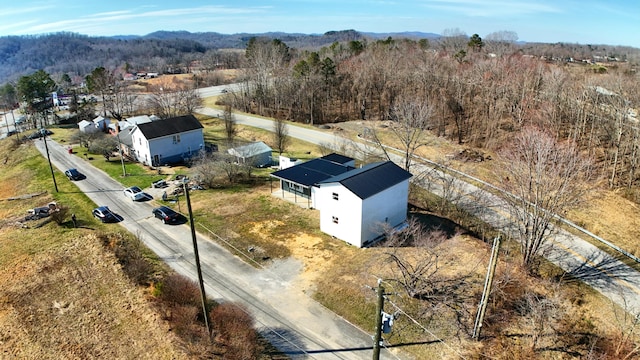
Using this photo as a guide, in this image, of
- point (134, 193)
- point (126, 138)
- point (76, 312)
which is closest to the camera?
point (76, 312)

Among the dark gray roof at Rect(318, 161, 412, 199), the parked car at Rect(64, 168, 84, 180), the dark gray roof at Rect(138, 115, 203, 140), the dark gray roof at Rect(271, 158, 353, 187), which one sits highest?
the dark gray roof at Rect(138, 115, 203, 140)

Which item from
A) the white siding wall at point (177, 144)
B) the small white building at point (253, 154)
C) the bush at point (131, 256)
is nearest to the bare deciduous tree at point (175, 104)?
the white siding wall at point (177, 144)

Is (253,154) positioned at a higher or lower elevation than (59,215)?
higher

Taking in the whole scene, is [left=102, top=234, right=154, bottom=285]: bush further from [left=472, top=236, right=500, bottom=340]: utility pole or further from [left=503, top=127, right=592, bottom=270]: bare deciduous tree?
[left=503, top=127, right=592, bottom=270]: bare deciduous tree

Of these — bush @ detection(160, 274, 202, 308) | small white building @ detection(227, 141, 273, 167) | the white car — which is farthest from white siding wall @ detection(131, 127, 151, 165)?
bush @ detection(160, 274, 202, 308)

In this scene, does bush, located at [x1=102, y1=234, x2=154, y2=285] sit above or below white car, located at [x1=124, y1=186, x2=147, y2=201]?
below

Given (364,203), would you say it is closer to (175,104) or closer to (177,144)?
(177,144)

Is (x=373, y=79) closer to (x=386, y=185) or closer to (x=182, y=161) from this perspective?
(x=182, y=161)

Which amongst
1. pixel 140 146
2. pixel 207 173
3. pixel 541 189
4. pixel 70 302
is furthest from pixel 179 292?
pixel 140 146
